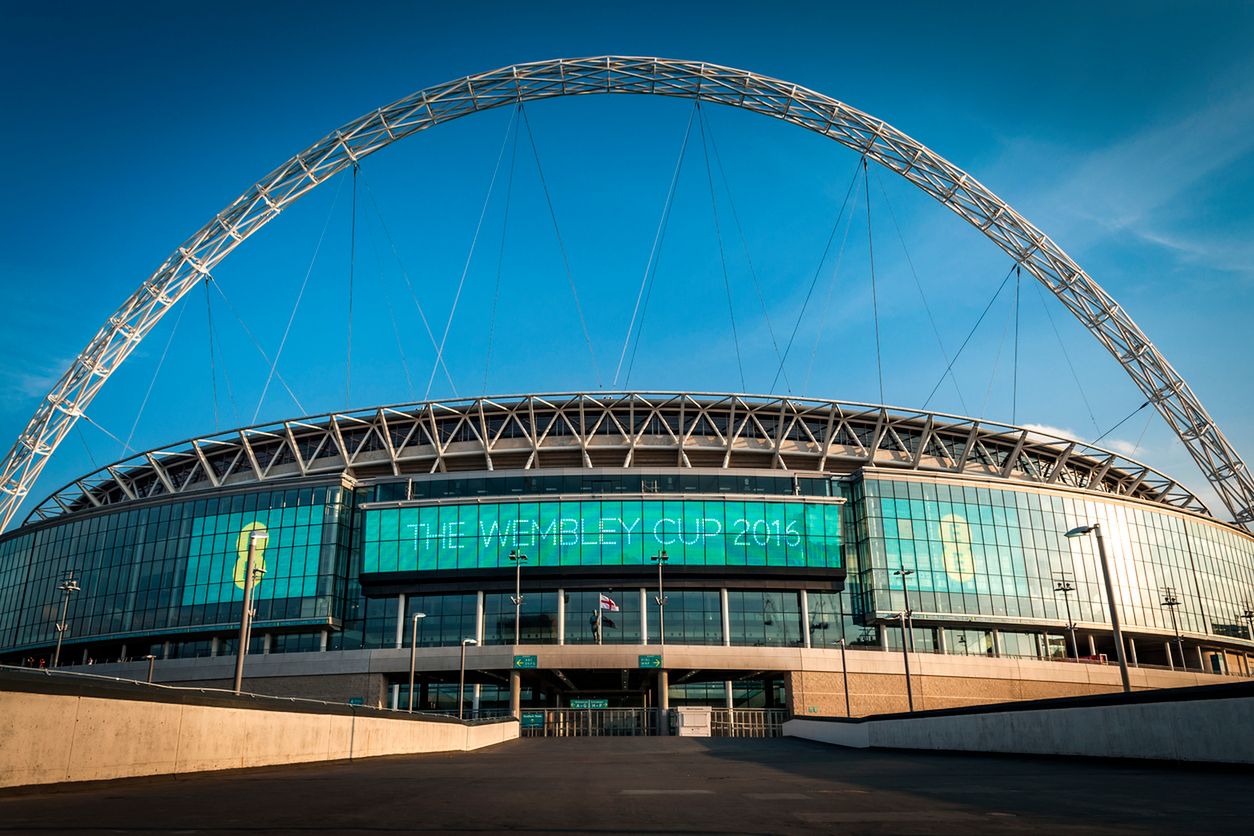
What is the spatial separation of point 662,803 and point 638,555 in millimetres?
62041

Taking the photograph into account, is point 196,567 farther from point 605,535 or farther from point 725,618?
point 725,618

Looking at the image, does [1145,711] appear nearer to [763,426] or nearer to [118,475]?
[763,426]

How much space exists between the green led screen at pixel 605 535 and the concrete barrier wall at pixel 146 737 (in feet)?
165

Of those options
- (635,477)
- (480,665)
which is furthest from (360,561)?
(635,477)

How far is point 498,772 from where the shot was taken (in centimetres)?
1802

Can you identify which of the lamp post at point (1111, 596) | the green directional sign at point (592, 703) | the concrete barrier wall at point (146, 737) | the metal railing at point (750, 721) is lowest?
the metal railing at point (750, 721)

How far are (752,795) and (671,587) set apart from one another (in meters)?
61.6

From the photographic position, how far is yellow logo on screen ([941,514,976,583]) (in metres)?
74.5

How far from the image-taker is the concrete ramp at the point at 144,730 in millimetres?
10719

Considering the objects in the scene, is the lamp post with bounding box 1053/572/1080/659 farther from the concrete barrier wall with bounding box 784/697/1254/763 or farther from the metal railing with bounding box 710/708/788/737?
the concrete barrier wall with bounding box 784/697/1254/763

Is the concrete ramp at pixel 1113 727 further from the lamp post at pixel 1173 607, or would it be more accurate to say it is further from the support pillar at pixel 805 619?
the lamp post at pixel 1173 607

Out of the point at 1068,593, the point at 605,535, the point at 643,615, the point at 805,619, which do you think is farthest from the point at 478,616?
Result: the point at 1068,593

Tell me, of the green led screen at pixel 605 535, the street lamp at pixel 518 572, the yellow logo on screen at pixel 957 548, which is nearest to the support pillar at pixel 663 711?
the green led screen at pixel 605 535

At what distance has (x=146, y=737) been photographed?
13273mm
